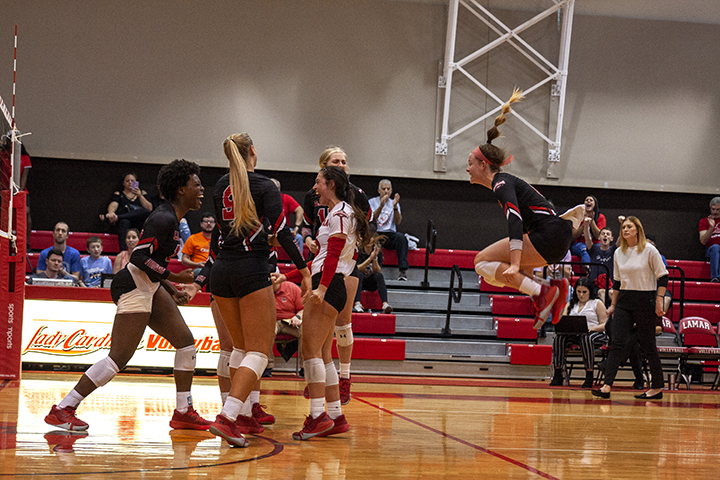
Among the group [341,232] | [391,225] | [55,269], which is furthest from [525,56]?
[341,232]

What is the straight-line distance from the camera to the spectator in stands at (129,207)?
12.1 m

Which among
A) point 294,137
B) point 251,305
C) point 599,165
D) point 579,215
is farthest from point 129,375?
point 599,165

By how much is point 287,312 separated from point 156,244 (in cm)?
464

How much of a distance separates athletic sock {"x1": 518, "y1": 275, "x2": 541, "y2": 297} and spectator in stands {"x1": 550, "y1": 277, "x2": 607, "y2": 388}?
4369 mm

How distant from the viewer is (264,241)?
4137 mm

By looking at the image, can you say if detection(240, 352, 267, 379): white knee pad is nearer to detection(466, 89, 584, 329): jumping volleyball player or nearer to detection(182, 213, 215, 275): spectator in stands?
detection(466, 89, 584, 329): jumping volleyball player

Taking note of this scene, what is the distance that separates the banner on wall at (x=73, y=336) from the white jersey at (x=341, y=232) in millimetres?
4022

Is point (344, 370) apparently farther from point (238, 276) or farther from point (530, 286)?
point (238, 276)

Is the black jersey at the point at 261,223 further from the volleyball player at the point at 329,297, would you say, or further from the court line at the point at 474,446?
the court line at the point at 474,446

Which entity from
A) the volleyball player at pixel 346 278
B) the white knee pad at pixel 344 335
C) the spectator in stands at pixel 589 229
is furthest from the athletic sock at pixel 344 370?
the spectator in stands at pixel 589 229

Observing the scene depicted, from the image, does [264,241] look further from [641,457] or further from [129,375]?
[129,375]

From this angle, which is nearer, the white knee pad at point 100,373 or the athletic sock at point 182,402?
the white knee pad at point 100,373

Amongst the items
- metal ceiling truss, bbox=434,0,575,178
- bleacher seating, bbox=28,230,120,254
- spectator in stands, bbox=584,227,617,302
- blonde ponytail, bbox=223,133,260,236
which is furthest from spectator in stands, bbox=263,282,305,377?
metal ceiling truss, bbox=434,0,575,178

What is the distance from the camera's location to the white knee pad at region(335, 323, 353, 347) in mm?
5512
